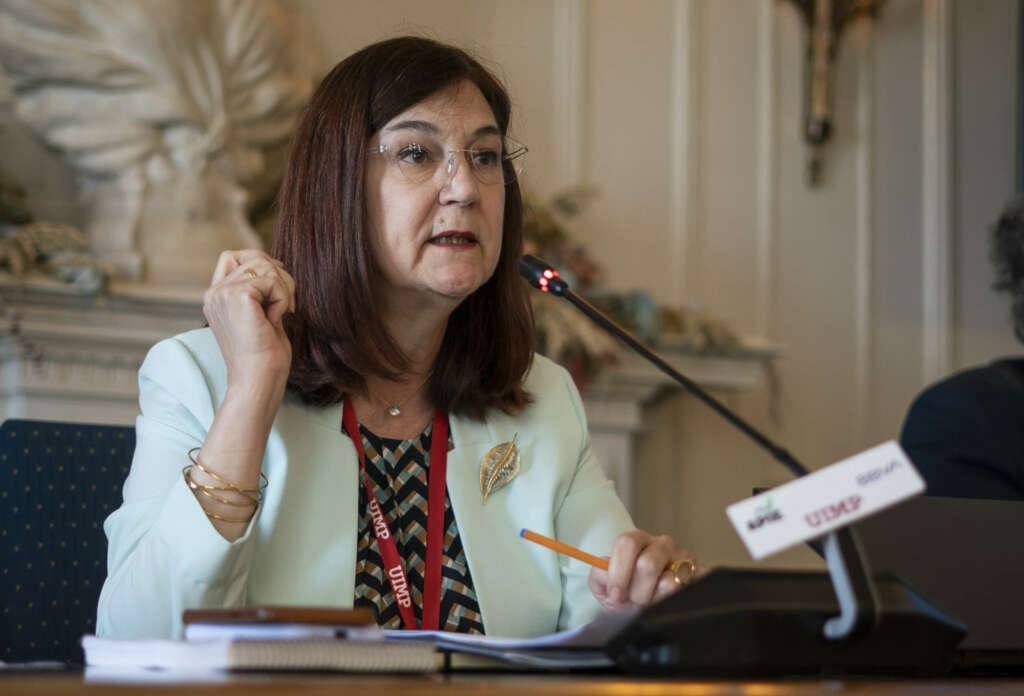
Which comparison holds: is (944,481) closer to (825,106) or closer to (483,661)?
(483,661)

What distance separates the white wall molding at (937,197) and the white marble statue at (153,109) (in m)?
2.47

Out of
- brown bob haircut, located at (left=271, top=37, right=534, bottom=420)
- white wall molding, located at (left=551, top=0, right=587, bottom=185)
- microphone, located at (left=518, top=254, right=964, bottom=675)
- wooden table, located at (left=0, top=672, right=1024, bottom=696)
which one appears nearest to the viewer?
wooden table, located at (left=0, top=672, right=1024, bottom=696)

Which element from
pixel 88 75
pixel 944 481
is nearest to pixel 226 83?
pixel 88 75

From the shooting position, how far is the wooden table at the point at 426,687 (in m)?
0.72

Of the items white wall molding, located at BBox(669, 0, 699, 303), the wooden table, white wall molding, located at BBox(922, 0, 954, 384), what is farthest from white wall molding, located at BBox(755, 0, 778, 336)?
the wooden table

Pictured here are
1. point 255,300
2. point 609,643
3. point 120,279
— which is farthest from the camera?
point 120,279

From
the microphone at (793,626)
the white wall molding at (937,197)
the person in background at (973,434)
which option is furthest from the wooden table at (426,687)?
the white wall molding at (937,197)

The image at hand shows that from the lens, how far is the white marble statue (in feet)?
9.66

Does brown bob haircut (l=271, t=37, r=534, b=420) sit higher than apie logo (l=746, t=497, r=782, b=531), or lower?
higher

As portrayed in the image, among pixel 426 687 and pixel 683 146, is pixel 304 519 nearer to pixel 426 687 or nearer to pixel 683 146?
pixel 426 687

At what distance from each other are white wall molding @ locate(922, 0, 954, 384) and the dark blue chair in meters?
3.38

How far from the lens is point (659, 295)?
408 centimetres

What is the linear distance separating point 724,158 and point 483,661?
3357mm

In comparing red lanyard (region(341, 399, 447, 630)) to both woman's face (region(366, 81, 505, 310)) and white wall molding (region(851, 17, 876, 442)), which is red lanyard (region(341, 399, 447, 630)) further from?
white wall molding (region(851, 17, 876, 442))
